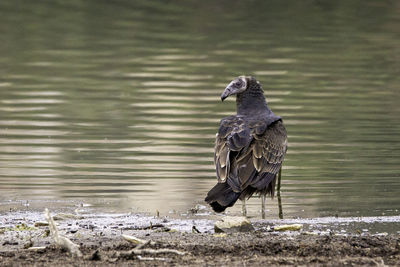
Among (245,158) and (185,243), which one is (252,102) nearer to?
(245,158)

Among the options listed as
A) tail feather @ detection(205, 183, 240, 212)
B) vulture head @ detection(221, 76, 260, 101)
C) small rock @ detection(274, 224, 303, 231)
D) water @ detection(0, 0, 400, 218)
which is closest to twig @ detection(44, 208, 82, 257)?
tail feather @ detection(205, 183, 240, 212)

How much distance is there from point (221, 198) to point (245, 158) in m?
0.69

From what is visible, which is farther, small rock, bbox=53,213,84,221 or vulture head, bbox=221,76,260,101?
vulture head, bbox=221,76,260,101

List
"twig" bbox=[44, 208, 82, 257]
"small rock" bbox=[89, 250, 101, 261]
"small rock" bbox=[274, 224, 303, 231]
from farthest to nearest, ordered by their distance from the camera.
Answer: "small rock" bbox=[274, 224, 303, 231] < "twig" bbox=[44, 208, 82, 257] < "small rock" bbox=[89, 250, 101, 261]

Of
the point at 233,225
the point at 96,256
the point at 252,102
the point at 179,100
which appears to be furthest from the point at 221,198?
the point at 179,100

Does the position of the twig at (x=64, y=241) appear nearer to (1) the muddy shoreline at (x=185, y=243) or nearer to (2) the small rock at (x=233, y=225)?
(1) the muddy shoreline at (x=185, y=243)

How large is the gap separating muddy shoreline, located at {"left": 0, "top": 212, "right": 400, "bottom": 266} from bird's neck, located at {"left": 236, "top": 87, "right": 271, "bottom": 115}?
1628 millimetres

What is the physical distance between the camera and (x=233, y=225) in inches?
353

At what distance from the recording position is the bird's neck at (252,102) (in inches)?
427

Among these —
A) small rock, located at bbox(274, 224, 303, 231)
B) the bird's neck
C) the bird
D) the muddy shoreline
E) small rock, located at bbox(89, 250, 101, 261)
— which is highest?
the bird's neck

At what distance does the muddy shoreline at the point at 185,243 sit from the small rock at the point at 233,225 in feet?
0.27

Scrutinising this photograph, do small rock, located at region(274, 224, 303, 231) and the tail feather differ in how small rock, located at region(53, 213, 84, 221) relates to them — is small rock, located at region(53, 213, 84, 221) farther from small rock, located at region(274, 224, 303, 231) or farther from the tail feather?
small rock, located at region(274, 224, 303, 231)

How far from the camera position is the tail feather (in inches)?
360

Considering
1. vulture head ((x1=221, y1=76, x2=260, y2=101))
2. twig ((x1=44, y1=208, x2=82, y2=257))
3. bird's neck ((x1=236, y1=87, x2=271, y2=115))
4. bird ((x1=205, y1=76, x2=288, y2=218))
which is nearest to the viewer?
twig ((x1=44, y1=208, x2=82, y2=257))
